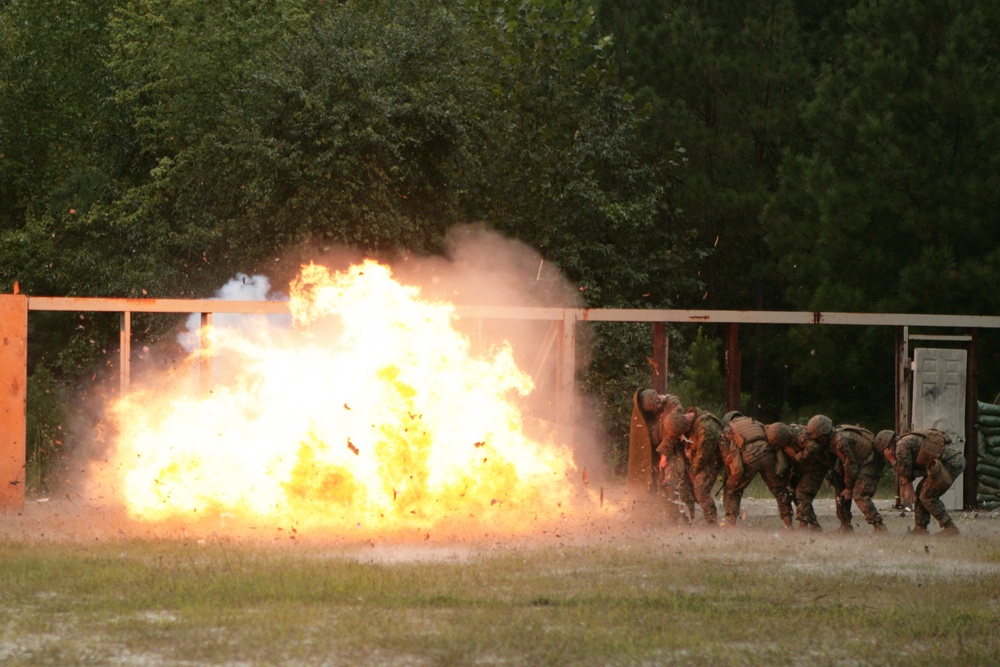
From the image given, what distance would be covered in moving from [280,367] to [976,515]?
9.25m

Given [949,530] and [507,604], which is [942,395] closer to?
[949,530]

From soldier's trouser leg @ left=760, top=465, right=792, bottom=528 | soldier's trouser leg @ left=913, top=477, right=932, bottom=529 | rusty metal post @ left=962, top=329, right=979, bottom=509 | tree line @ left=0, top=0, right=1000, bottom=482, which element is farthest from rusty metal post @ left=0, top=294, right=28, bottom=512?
rusty metal post @ left=962, top=329, right=979, bottom=509

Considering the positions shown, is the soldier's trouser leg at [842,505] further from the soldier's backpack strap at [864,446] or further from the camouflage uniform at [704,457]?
the camouflage uniform at [704,457]

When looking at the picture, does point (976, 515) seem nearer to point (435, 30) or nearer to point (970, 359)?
point (970, 359)

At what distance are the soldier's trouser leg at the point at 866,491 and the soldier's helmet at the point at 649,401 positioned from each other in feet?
7.95

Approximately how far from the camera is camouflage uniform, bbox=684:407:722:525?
1686 centimetres

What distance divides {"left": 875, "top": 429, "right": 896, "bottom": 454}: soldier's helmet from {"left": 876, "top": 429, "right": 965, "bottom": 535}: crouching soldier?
0.07 metres

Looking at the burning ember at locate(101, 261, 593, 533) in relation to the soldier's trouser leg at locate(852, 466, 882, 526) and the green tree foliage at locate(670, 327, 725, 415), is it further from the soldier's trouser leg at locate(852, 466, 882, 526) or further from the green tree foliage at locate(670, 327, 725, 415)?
the green tree foliage at locate(670, 327, 725, 415)

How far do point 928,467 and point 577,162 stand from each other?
1701 centimetres

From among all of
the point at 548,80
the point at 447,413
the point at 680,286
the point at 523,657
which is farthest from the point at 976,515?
the point at 548,80

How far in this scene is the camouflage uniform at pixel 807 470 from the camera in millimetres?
16562

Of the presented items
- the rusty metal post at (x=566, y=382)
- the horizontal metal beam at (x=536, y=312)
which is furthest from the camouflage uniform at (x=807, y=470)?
the rusty metal post at (x=566, y=382)

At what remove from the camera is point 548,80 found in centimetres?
3353

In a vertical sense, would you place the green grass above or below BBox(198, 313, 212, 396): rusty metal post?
below
